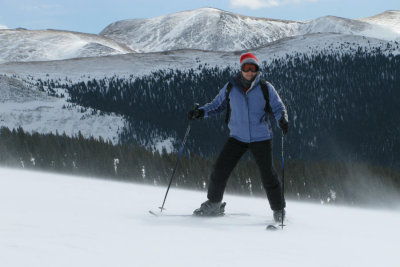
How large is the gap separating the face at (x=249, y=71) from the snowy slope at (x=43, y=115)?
50.8 meters

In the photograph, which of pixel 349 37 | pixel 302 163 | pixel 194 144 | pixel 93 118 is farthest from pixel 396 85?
pixel 302 163

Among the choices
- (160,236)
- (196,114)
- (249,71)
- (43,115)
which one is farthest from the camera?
(43,115)

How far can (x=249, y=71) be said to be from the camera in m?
5.12

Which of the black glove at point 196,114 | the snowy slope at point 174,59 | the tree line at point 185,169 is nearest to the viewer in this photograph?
the black glove at point 196,114

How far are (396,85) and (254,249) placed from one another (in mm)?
124964

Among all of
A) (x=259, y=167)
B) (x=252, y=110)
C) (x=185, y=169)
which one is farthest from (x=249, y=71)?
(x=185, y=169)

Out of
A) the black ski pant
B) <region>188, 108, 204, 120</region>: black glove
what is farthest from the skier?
<region>188, 108, 204, 120</region>: black glove

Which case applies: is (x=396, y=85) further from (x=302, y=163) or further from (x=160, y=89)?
(x=302, y=163)

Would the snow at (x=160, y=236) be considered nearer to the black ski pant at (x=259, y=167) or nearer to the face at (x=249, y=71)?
the black ski pant at (x=259, y=167)

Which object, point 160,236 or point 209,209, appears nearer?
point 160,236

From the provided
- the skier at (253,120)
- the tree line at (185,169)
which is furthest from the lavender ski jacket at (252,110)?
the tree line at (185,169)

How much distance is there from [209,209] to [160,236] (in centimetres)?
157

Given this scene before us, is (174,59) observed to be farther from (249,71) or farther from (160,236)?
(160,236)

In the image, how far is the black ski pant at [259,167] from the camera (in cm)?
525
